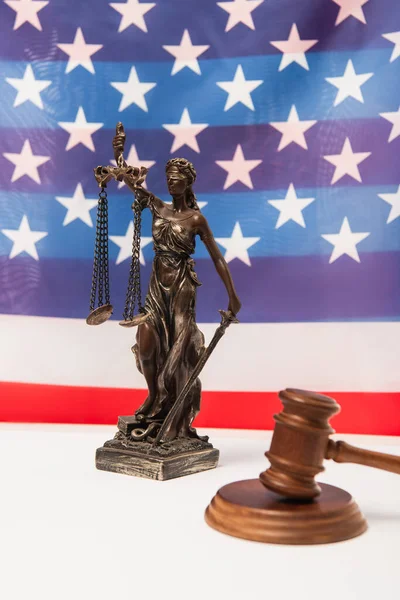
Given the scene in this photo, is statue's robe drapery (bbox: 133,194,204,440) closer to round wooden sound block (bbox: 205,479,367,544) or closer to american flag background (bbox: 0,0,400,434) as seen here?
round wooden sound block (bbox: 205,479,367,544)

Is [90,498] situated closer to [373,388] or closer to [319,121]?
[373,388]

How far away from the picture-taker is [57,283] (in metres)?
3.75

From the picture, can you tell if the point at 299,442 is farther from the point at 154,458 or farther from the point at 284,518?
the point at 154,458

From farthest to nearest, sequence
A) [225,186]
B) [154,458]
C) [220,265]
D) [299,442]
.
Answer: [225,186], [220,265], [154,458], [299,442]

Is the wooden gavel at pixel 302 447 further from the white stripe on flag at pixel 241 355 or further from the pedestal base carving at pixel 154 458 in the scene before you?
the white stripe on flag at pixel 241 355

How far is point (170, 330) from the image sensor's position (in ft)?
9.14

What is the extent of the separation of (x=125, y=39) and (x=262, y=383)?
1.68 m

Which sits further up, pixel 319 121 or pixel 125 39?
pixel 125 39

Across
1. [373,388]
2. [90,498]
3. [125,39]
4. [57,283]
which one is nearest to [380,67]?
[125,39]

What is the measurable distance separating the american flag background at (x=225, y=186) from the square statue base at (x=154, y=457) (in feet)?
3.20

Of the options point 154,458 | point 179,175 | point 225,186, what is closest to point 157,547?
point 154,458

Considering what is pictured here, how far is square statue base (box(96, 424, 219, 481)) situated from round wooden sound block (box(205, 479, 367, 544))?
1.97 feet

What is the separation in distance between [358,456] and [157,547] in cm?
52

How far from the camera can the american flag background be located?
361 centimetres
